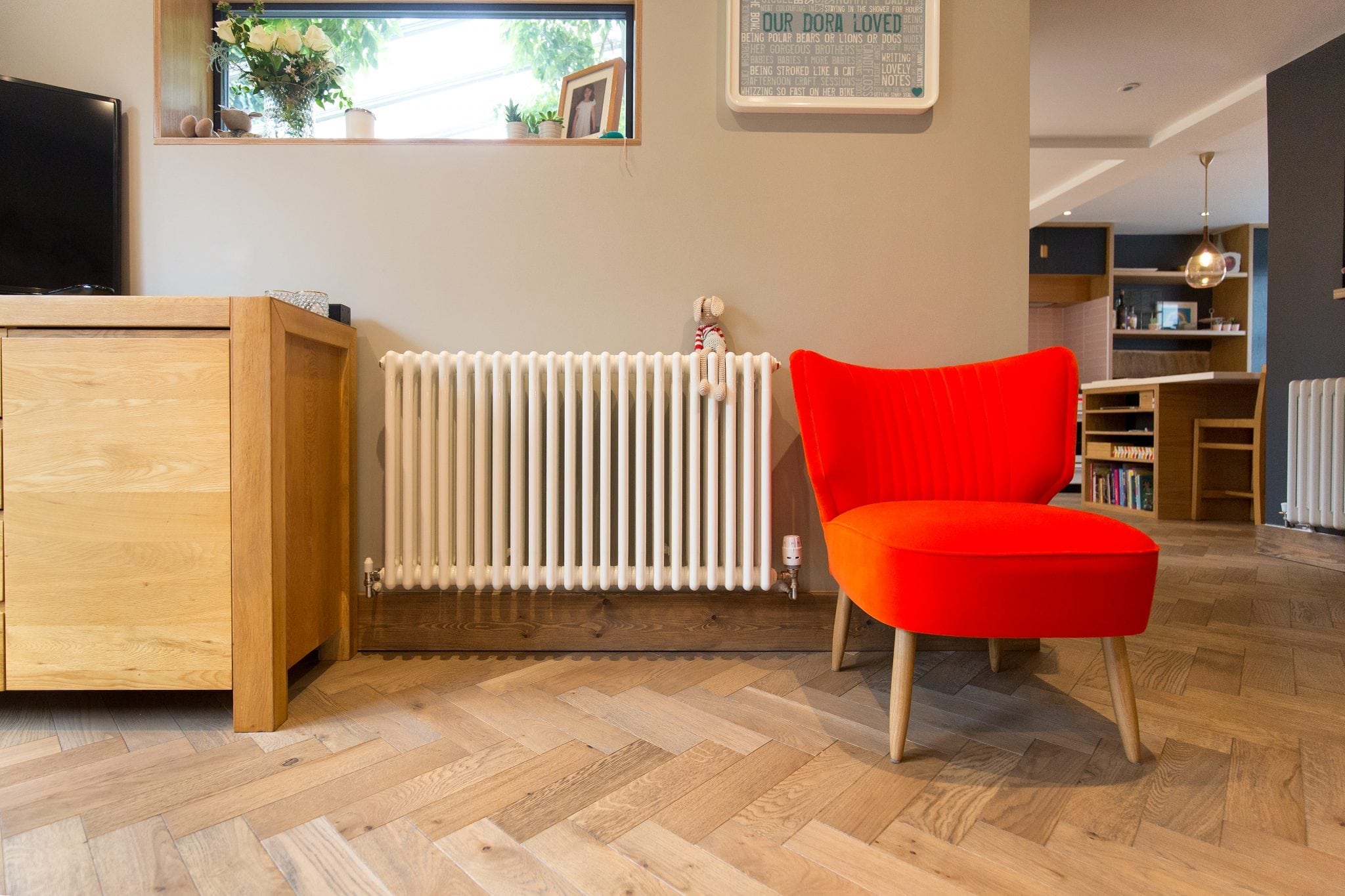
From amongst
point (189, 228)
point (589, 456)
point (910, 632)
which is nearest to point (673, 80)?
point (589, 456)

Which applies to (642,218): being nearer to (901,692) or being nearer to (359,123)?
(359,123)

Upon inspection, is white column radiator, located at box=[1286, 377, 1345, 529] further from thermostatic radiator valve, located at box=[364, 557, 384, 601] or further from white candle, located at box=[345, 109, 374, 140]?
white candle, located at box=[345, 109, 374, 140]

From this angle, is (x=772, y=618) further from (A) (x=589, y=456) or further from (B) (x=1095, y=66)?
(B) (x=1095, y=66)

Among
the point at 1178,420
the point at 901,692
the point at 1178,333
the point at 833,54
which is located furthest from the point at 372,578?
the point at 1178,333

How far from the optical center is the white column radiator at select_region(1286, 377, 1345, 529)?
295 cm

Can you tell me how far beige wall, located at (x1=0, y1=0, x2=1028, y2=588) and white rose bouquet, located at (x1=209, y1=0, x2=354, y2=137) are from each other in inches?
6.1

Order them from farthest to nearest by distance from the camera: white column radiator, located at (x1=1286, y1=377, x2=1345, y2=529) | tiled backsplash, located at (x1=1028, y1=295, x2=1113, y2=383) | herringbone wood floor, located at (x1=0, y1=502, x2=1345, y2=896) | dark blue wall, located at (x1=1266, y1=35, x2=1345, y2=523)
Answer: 1. tiled backsplash, located at (x1=1028, y1=295, x2=1113, y2=383)
2. dark blue wall, located at (x1=1266, y1=35, x2=1345, y2=523)
3. white column radiator, located at (x1=1286, y1=377, x2=1345, y2=529)
4. herringbone wood floor, located at (x1=0, y1=502, x2=1345, y2=896)

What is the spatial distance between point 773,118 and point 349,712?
1.82 meters

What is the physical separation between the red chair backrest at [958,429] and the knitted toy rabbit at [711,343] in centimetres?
21

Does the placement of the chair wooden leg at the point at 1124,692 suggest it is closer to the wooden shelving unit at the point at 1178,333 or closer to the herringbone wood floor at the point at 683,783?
the herringbone wood floor at the point at 683,783

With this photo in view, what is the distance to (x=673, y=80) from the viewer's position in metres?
1.91

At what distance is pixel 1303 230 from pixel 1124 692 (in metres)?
3.41

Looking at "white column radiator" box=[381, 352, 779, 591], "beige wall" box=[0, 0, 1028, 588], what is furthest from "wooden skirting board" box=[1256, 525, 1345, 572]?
"white column radiator" box=[381, 352, 779, 591]

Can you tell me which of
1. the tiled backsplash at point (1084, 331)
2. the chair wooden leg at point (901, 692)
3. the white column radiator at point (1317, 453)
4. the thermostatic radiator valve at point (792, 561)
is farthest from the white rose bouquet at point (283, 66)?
the tiled backsplash at point (1084, 331)
